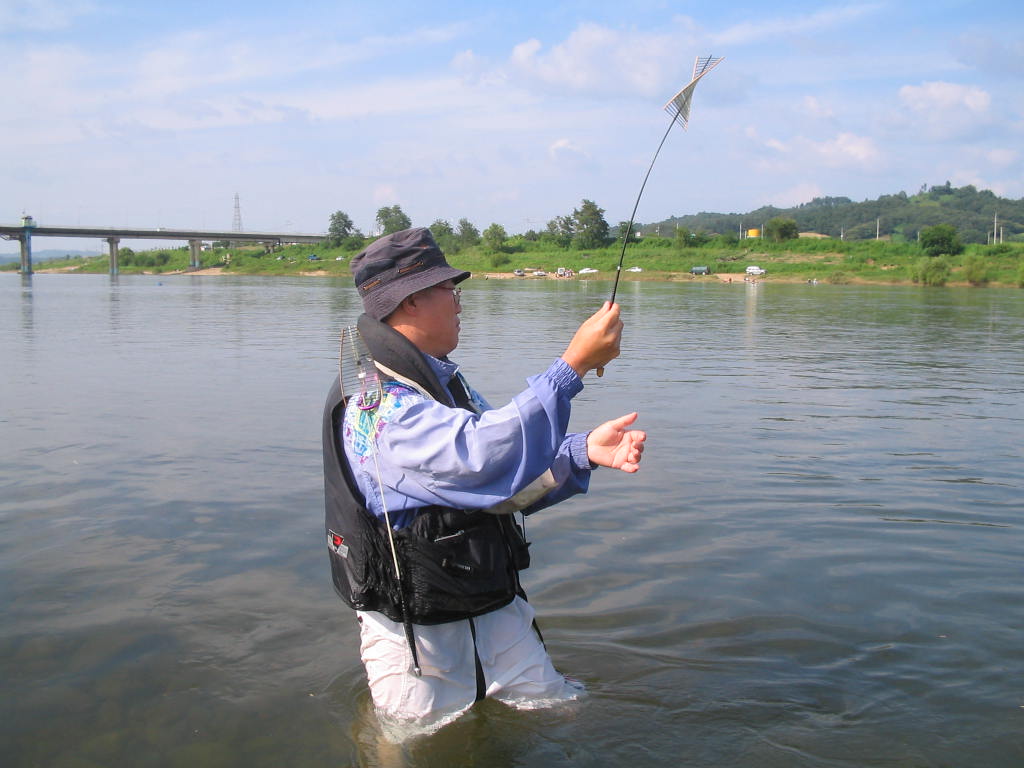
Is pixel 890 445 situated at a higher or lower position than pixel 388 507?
lower

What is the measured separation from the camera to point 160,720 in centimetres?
427

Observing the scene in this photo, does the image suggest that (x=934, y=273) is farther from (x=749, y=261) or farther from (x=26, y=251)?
(x=26, y=251)

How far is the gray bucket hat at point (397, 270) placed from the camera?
3.17m

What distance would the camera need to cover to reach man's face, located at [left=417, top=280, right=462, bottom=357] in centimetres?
324

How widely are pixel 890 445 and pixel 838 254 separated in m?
94.5

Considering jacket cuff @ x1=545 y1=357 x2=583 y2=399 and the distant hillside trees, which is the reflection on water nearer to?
jacket cuff @ x1=545 y1=357 x2=583 y2=399

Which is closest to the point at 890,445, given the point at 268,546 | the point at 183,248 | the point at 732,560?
the point at 732,560

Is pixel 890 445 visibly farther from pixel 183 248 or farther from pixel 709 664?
pixel 183 248

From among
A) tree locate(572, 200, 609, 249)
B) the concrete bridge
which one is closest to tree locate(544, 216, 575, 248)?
tree locate(572, 200, 609, 249)

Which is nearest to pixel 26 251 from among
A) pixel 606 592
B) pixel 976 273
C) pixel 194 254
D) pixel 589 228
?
pixel 194 254

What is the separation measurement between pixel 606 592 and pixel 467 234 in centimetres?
13555

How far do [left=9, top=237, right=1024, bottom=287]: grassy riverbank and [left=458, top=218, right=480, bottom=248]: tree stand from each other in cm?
736

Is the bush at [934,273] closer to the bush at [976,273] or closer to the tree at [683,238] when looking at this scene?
the bush at [976,273]

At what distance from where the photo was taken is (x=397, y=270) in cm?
319
